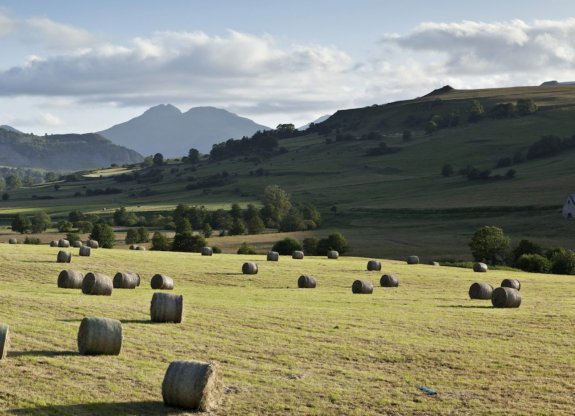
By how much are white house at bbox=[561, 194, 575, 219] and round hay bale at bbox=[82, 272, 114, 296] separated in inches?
3703

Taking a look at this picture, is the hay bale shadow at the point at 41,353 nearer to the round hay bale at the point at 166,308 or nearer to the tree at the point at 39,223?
the round hay bale at the point at 166,308

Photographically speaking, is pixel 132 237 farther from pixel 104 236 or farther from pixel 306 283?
pixel 306 283

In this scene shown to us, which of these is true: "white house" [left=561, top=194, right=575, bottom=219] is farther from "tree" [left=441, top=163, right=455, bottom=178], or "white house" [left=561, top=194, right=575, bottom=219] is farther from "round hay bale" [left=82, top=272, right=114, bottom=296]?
"round hay bale" [left=82, top=272, right=114, bottom=296]

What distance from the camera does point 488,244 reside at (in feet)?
261

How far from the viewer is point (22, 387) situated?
17.1 meters

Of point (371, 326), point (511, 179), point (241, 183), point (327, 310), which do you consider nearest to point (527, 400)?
point (371, 326)

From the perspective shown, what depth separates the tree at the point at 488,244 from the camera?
7962cm

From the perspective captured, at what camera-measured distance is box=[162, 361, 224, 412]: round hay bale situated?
1609cm

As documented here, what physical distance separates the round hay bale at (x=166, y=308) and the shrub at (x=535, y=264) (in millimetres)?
52690

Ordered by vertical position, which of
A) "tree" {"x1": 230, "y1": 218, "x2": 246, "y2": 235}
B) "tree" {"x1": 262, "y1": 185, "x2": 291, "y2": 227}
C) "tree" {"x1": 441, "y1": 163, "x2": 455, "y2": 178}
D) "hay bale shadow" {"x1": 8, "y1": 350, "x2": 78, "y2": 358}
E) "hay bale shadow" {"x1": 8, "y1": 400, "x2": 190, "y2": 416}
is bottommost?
"tree" {"x1": 230, "y1": 218, "x2": 246, "y2": 235}

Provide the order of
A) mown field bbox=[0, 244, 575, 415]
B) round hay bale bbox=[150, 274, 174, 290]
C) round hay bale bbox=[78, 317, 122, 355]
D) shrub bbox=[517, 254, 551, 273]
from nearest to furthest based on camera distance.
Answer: mown field bbox=[0, 244, 575, 415], round hay bale bbox=[78, 317, 122, 355], round hay bale bbox=[150, 274, 174, 290], shrub bbox=[517, 254, 551, 273]

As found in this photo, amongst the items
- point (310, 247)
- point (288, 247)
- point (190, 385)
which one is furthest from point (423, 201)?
point (190, 385)

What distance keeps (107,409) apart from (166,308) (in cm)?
991

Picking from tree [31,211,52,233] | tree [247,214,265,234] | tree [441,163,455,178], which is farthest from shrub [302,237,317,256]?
tree [441,163,455,178]
